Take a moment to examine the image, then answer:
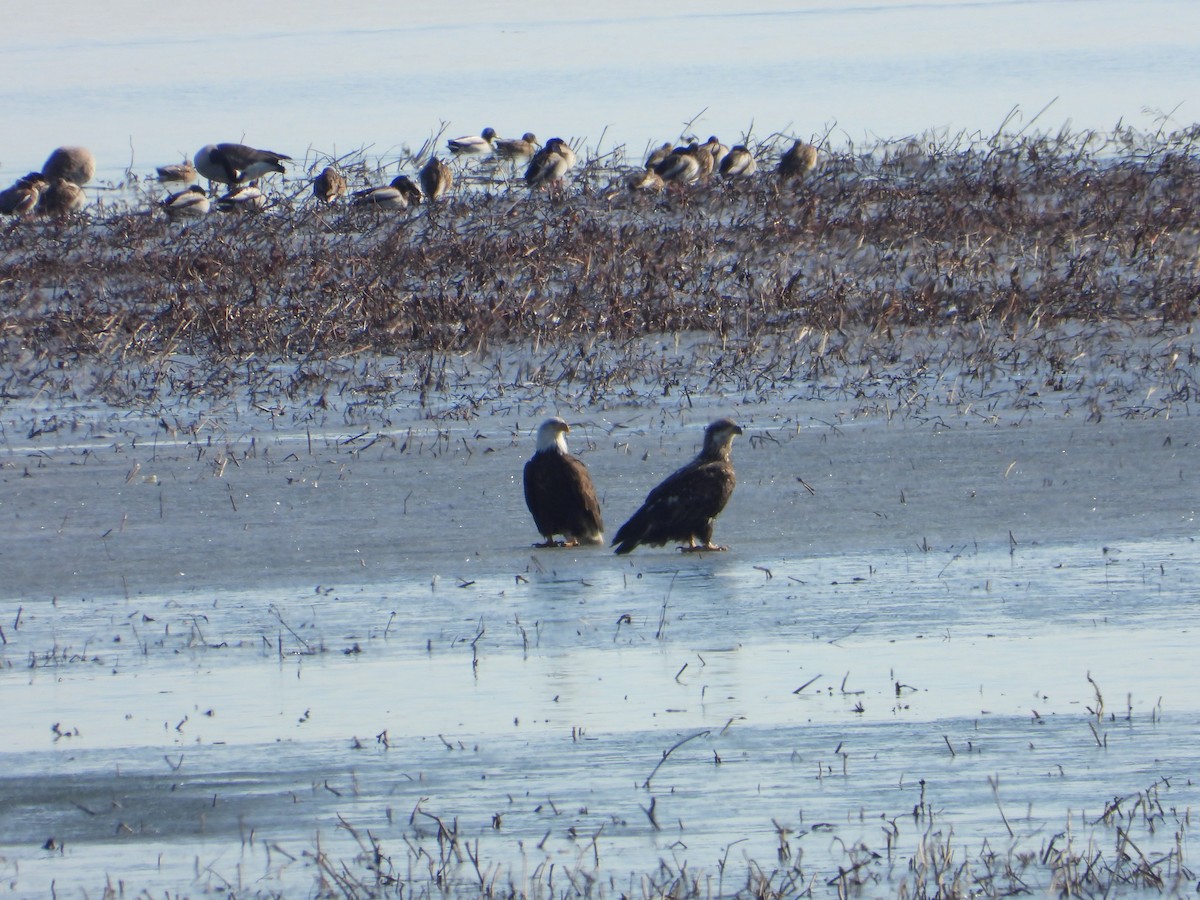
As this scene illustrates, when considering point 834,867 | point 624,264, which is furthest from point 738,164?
point 834,867

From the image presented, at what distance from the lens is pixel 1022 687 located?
649 cm

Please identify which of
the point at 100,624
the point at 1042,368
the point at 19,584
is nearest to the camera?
the point at 100,624

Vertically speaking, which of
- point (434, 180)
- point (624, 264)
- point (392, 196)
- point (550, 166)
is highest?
point (550, 166)

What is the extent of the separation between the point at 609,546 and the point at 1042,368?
580cm

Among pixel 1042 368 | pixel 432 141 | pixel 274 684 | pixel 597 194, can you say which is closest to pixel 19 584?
pixel 274 684

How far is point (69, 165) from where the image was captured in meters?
25.6

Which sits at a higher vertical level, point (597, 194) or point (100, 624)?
point (597, 194)

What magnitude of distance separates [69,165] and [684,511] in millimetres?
17988

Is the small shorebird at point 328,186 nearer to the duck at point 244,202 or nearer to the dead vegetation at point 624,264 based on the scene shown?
the dead vegetation at point 624,264

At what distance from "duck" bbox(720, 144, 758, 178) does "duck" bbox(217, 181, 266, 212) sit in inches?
197

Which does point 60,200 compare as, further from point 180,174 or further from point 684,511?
point 684,511

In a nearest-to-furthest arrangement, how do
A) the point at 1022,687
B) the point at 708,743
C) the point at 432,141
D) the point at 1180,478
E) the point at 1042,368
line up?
the point at 708,743, the point at 1022,687, the point at 1180,478, the point at 1042,368, the point at 432,141

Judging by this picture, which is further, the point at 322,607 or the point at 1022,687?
the point at 322,607

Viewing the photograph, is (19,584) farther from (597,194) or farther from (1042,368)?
(597,194)
